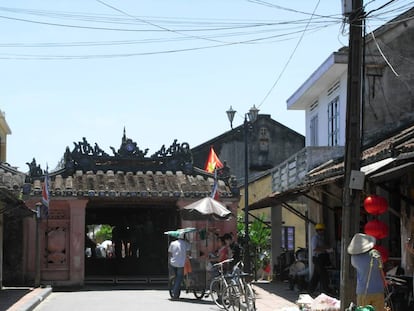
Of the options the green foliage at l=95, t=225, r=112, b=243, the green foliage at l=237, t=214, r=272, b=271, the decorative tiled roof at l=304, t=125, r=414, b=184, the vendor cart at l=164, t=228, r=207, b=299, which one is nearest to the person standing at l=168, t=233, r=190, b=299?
the vendor cart at l=164, t=228, r=207, b=299

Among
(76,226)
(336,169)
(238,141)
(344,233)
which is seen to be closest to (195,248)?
(76,226)

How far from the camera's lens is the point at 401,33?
64.8 ft

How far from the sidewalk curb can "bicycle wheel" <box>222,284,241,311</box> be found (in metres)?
4.15

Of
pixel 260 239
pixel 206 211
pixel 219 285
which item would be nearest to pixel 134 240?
pixel 260 239

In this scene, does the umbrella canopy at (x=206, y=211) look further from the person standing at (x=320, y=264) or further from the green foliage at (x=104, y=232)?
the green foliage at (x=104, y=232)

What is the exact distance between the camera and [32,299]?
1848cm

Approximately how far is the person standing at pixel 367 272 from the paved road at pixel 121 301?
673 cm

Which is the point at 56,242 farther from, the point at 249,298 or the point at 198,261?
the point at 249,298

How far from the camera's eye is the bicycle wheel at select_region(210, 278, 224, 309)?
1706 centimetres

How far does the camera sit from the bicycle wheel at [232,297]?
15641 millimetres

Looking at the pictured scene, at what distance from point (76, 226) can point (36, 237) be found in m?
1.28

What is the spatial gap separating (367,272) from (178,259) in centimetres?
958

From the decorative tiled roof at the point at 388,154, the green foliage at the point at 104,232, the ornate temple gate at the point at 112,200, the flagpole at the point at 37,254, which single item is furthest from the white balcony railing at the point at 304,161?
the green foliage at the point at 104,232

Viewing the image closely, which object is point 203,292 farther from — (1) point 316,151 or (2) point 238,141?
(2) point 238,141
